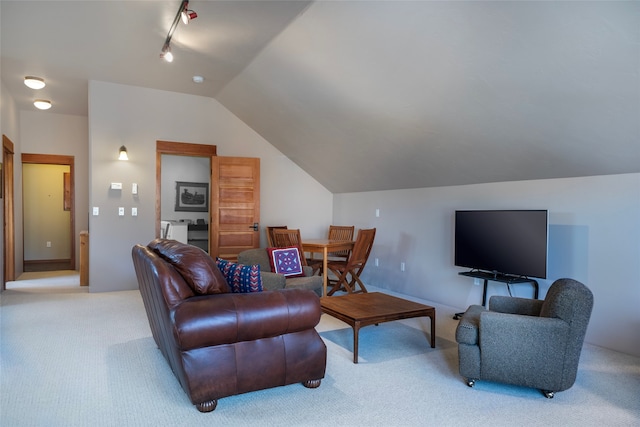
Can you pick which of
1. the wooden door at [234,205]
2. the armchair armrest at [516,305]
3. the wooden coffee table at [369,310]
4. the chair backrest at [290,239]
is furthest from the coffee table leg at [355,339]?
the wooden door at [234,205]

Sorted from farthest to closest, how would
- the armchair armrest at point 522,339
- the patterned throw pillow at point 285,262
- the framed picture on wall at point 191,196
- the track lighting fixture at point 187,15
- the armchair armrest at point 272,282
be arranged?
the framed picture on wall at point 191,196, the patterned throw pillow at point 285,262, the armchair armrest at point 272,282, the track lighting fixture at point 187,15, the armchair armrest at point 522,339

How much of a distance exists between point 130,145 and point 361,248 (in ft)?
11.6

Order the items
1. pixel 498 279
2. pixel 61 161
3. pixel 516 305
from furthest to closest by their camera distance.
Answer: pixel 61 161 < pixel 498 279 < pixel 516 305

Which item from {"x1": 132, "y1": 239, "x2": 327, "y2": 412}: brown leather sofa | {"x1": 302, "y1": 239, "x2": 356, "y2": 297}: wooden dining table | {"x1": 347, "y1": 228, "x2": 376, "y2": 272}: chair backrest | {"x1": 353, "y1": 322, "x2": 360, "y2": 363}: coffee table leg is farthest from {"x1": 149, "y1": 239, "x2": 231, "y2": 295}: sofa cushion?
{"x1": 347, "y1": 228, "x2": 376, "y2": 272}: chair backrest

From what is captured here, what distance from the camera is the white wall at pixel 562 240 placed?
3.31 metres

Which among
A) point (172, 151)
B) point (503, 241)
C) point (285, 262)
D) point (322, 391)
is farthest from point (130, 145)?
point (503, 241)

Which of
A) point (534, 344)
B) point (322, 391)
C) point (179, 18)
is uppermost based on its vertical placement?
point (179, 18)

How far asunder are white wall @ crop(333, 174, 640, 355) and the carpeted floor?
1.42 ft

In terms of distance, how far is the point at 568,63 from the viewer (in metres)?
2.65

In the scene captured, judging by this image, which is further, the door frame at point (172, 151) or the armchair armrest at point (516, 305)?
the door frame at point (172, 151)

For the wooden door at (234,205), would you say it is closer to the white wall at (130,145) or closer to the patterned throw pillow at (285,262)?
the white wall at (130,145)

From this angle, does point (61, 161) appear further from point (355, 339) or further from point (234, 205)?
point (355, 339)

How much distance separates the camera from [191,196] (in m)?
8.82

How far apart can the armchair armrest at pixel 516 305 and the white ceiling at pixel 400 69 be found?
1.35 metres
